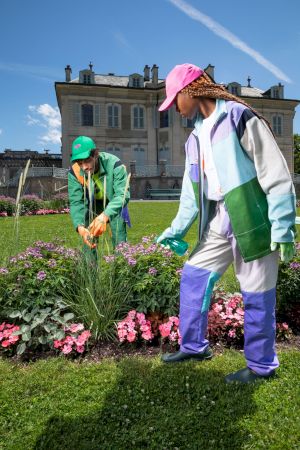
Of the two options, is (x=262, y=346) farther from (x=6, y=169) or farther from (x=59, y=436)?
(x=6, y=169)

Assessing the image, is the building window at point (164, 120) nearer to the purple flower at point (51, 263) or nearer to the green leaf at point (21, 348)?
the purple flower at point (51, 263)

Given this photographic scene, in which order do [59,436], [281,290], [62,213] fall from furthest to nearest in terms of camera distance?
[62,213] → [281,290] → [59,436]

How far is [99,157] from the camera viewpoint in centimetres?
406

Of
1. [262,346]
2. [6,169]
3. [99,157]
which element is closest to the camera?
[262,346]

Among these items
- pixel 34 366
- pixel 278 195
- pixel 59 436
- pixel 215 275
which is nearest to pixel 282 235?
pixel 278 195

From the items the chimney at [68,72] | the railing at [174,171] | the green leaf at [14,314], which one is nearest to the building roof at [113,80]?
the chimney at [68,72]

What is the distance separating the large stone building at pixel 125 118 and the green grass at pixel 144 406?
31.2 m

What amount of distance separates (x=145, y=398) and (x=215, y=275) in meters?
0.91

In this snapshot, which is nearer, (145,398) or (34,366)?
(145,398)

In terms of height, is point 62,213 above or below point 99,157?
below

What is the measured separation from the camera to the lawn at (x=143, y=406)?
229cm

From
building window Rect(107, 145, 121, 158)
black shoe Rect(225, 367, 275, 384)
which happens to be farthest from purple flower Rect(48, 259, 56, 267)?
building window Rect(107, 145, 121, 158)

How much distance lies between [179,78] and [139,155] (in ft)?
114

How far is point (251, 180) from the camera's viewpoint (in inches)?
101
